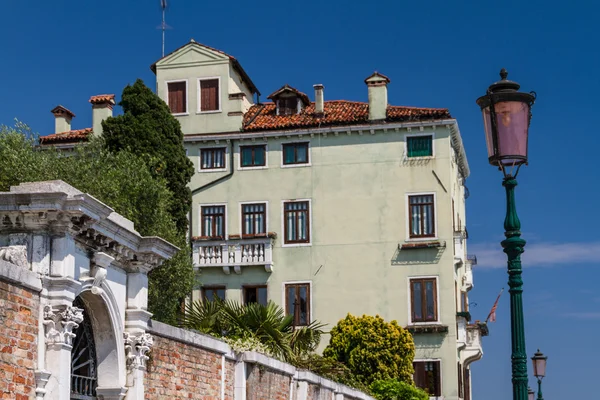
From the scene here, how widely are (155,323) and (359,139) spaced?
25.4 m

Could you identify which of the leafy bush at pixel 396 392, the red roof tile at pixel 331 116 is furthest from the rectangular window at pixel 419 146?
the leafy bush at pixel 396 392

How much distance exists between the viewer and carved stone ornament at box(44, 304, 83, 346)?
10430 mm

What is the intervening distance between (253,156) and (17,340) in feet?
97.0

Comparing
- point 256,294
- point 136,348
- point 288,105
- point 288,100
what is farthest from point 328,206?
point 136,348

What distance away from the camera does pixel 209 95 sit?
39.8 meters

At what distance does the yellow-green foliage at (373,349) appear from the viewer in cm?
3503

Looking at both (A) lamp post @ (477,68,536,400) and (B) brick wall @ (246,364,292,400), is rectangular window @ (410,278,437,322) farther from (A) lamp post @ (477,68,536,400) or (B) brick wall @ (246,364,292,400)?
(A) lamp post @ (477,68,536,400)

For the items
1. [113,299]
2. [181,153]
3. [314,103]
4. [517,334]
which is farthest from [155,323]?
[314,103]

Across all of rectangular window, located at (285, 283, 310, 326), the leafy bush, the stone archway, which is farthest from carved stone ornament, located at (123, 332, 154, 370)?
rectangular window, located at (285, 283, 310, 326)

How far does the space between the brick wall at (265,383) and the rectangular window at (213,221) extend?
62.7 ft

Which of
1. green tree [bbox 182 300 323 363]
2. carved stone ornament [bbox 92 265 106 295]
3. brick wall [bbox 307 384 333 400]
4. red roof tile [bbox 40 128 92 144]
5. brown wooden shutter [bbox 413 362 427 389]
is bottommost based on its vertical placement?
brick wall [bbox 307 384 333 400]

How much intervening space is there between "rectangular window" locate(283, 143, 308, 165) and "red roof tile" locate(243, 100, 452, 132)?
0.74m

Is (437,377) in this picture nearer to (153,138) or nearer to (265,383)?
(153,138)

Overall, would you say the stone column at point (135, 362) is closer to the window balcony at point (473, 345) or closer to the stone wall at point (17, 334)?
the stone wall at point (17, 334)
